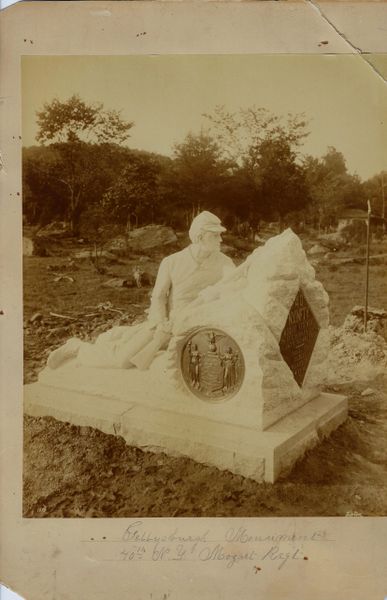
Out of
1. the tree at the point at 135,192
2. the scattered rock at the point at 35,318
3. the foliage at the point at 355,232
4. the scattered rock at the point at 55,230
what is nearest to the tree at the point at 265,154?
the foliage at the point at 355,232

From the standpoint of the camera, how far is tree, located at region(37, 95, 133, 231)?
409cm

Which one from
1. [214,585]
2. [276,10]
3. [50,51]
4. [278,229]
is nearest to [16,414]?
[214,585]

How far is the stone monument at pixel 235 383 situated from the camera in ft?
12.4

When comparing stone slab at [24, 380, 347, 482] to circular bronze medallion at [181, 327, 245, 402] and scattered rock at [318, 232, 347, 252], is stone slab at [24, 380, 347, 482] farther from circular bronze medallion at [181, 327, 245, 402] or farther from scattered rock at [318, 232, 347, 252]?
scattered rock at [318, 232, 347, 252]

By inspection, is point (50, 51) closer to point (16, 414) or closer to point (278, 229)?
point (278, 229)

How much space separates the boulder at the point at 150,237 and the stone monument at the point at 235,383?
522mm

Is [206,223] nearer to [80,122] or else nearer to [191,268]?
[191,268]

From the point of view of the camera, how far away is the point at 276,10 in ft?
13.1

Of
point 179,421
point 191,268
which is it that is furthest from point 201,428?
point 191,268

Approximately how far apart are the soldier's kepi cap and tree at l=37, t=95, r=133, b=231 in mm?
806

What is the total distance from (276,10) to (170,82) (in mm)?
904

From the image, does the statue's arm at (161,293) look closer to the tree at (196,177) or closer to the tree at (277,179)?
the tree at (196,177)

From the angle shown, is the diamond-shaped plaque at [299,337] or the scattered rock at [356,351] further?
the scattered rock at [356,351]

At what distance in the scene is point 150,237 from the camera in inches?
164
